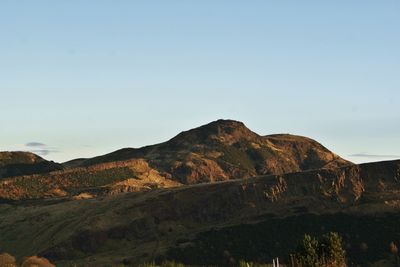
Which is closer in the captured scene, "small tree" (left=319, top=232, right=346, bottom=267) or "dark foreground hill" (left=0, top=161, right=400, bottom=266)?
"small tree" (left=319, top=232, right=346, bottom=267)

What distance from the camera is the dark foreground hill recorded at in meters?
108

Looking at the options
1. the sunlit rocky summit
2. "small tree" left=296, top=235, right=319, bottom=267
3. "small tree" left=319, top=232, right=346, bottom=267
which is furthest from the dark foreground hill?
"small tree" left=296, top=235, right=319, bottom=267

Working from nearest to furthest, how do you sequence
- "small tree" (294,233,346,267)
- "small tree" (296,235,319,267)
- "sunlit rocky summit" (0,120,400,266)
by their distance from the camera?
1. "small tree" (296,235,319,267)
2. "small tree" (294,233,346,267)
3. "sunlit rocky summit" (0,120,400,266)

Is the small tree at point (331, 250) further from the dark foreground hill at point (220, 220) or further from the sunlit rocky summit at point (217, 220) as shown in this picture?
the sunlit rocky summit at point (217, 220)

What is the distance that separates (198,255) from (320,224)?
22.5 m

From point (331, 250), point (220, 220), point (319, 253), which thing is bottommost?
point (319, 253)

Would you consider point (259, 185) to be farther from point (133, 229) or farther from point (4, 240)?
point (4, 240)

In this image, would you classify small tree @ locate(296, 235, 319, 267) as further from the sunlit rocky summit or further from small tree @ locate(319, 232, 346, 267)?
the sunlit rocky summit

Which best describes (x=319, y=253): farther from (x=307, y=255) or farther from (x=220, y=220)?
(x=220, y=220)

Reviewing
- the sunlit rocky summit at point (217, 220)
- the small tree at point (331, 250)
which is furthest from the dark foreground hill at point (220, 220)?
the small tree at point (331, 250)

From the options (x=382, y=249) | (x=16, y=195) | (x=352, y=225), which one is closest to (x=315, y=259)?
(x=382, y=249)

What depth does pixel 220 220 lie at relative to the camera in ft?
413

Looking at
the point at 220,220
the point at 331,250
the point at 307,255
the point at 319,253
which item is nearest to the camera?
the point at 307,255

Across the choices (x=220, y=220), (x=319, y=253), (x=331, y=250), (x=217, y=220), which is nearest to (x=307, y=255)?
(x=319, y=253)
